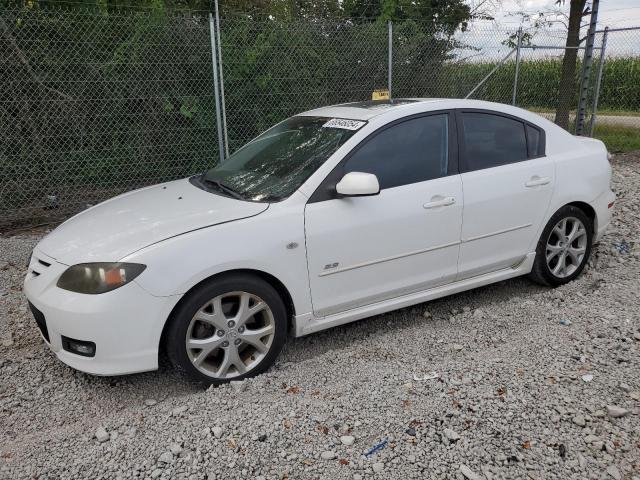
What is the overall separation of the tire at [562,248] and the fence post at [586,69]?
6.61 m

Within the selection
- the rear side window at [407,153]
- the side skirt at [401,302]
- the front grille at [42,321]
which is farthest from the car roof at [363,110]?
the front grille at [42,321]

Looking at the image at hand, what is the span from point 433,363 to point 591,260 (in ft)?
8.36

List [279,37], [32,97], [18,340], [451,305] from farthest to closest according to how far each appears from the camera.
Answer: [279,37], [32,97], [451,305], [18,340]

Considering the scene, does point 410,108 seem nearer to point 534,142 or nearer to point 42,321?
point 534,142

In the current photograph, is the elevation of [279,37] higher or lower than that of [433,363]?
higher

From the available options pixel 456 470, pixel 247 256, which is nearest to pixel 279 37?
pixel 247 256

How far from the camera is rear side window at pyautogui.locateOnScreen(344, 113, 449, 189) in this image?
3.58 m

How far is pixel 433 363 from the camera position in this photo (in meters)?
3.43

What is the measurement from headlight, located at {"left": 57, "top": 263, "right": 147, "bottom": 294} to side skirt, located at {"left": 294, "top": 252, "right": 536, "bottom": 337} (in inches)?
41.2

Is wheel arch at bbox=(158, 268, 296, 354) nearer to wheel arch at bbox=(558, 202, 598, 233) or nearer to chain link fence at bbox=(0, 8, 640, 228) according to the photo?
wheel arch at bbox=(558, 202, 598, 233)

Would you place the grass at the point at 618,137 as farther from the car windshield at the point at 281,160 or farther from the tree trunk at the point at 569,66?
the car windshield at the point at 281,160

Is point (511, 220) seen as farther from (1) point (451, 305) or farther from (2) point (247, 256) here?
(2) point (247, 256)

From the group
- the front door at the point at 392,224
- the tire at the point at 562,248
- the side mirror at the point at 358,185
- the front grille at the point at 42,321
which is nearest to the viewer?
the front grille at the point at 42,321

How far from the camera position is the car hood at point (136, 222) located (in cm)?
304
